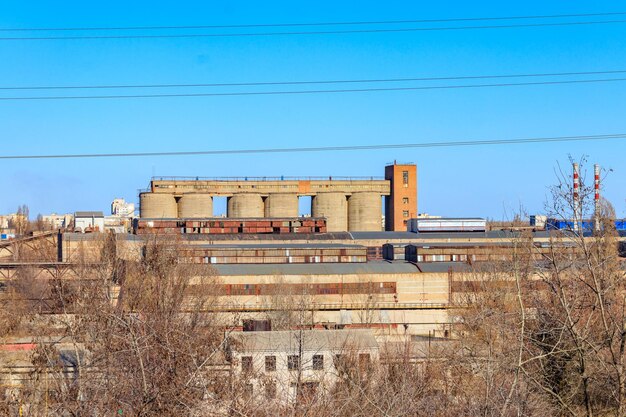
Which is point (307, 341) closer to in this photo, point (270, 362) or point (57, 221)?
point (270, 362)

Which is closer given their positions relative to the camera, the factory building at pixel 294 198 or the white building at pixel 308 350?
the white building at pixel 308 350

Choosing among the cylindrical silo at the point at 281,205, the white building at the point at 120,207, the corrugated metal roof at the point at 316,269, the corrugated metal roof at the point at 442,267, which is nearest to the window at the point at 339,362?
the corrugated metal roof at the point at 316,269

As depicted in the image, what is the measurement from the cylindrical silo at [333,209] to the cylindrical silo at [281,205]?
170 cm

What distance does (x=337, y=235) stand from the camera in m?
42.2

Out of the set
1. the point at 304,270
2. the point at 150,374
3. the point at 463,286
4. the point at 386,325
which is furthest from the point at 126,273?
the point at 150,374

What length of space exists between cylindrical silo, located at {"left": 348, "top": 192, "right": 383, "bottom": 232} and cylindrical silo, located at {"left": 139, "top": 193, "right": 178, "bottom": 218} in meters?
12.0

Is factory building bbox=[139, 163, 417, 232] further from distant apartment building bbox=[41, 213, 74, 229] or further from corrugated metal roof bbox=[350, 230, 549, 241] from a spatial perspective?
distant apartment building bbox=[41, 213, 74, 229]

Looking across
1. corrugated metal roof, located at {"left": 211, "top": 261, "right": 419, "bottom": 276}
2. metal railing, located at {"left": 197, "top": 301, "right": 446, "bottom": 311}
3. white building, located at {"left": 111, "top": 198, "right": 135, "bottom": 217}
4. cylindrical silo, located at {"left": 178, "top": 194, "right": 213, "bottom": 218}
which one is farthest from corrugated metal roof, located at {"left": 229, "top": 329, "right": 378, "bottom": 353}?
white building, located at {"left": 111, "top": 198, "right": 135, "bottom": 217}

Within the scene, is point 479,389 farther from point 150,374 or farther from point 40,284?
point 40,284

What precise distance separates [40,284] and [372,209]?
24.3m

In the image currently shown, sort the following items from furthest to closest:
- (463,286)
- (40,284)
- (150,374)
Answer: (40,284), (463,286), (150,374)

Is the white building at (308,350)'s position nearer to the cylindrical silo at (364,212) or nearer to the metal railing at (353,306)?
the metal railing at (353,306)

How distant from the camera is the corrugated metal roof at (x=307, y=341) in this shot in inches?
670

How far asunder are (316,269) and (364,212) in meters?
20.5
